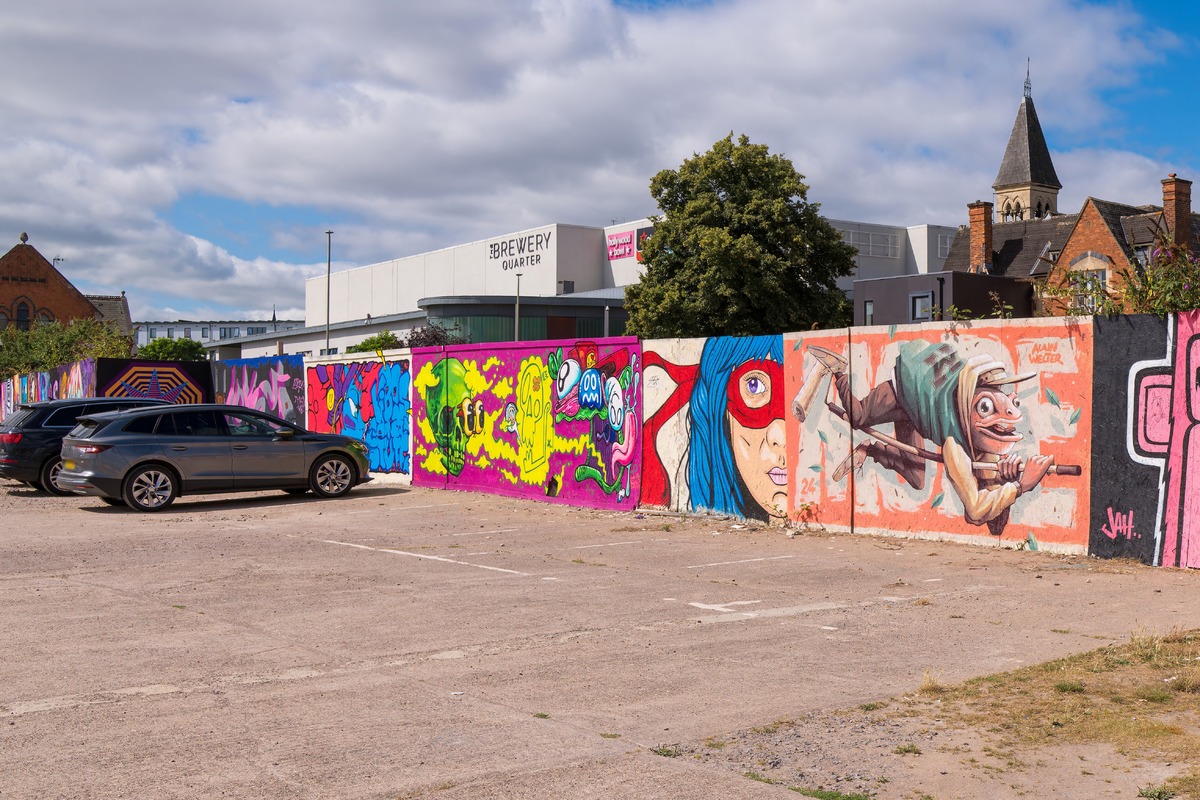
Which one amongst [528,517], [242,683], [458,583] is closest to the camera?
[242,683]

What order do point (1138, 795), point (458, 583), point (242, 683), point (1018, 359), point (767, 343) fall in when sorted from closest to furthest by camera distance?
point (1138, 795)
point (242, 683)
point (458, 583)
point (1018, 359)
point (767, 343)

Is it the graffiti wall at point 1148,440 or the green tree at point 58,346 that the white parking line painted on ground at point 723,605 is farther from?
the green tree at point 58,346

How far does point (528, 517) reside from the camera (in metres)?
15.8

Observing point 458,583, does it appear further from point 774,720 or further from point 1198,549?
point 1198,549

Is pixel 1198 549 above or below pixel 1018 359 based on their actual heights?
below

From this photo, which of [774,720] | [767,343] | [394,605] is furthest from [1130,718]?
[767,343]

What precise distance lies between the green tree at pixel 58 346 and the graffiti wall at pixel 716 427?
31137 mm

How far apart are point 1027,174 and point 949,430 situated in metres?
108

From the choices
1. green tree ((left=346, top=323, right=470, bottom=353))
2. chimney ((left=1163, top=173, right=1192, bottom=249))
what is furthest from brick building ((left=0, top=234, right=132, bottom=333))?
chimney ((left=1163, top=173, right=1192, bottom=249))

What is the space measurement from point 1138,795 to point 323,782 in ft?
10.4

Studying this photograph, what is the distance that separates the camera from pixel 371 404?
22594 mm

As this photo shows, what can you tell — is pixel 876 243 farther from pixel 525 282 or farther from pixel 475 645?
pixel 475 645

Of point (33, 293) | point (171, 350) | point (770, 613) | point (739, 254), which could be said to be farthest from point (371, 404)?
point (33, 293)

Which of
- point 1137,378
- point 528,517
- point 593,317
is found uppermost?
point 593,317
